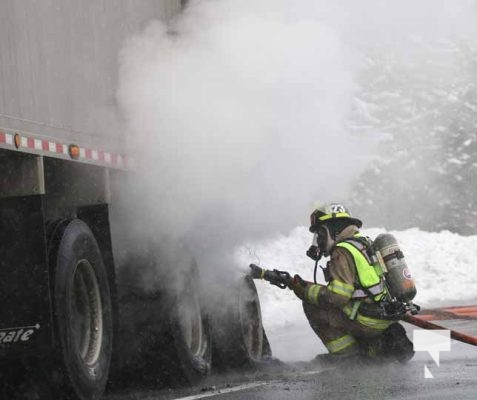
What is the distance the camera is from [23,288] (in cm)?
585

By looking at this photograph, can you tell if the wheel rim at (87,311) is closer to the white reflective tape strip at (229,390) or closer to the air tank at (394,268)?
the white reflective tape strip at (229,390)

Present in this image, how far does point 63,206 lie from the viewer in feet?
22.1

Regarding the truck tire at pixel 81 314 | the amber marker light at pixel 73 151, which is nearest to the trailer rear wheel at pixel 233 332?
the truck tire at pixel 81 314

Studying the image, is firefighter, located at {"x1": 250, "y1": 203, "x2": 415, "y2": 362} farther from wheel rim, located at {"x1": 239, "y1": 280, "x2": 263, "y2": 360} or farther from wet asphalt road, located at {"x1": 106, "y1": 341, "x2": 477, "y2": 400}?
wheel rim, located at {"x1": 239, "y1": 280, "x2": 263, "y2": 360}

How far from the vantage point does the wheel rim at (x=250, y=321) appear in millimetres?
8562

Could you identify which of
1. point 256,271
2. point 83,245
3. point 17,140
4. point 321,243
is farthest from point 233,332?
point 17,140

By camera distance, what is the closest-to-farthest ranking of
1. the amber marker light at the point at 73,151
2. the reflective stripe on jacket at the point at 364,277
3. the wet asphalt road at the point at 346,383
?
the wet asphalt road at the point at 346,383 → the amber marker light at the point at 73,151 → the reflective stripe on jacket at the point at 364,277

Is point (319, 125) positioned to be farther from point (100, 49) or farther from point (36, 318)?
point (36, 318)

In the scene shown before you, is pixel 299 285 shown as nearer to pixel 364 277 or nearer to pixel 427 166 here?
pixel 364 277

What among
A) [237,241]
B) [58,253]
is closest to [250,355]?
[237,241]

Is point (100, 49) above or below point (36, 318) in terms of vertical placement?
above

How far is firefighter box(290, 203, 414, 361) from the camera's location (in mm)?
7980

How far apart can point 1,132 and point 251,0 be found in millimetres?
4432

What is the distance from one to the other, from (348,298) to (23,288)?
2854mm
